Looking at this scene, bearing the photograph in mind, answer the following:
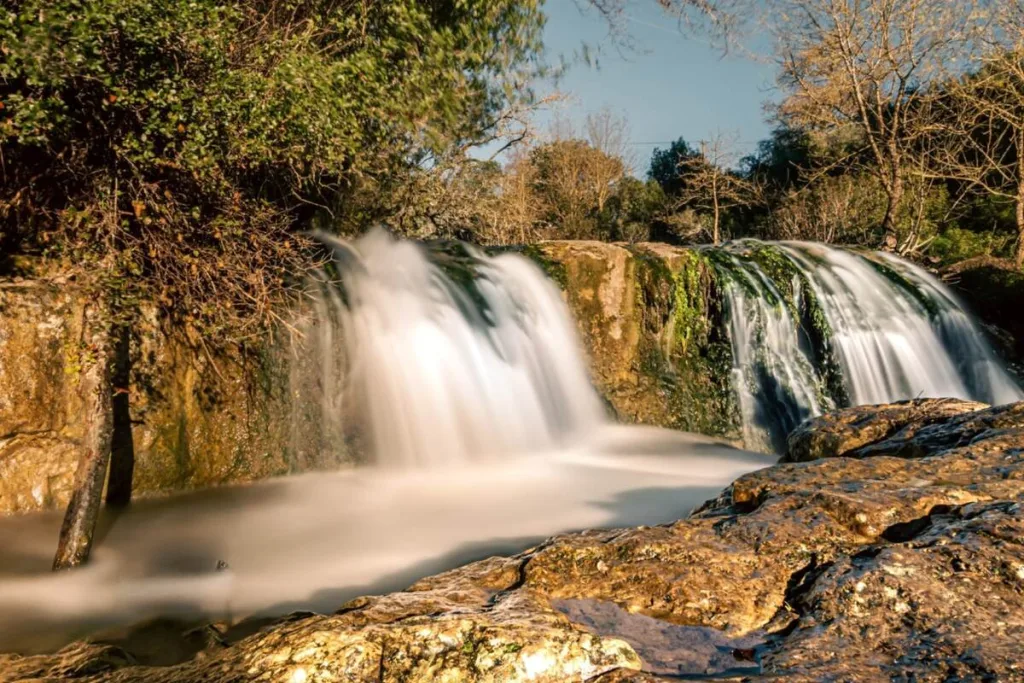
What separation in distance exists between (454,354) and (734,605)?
598 cm

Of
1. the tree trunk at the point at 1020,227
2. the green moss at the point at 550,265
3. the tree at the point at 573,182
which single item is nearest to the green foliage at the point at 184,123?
the green moss at the point at 550,265

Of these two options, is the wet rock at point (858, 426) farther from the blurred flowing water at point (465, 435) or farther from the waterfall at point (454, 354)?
the waterfall at point (454, 354)

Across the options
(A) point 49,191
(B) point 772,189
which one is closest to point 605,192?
(B) point 772,189

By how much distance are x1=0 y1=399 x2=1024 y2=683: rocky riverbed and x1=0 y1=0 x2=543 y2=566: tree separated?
Result: 3.00 m

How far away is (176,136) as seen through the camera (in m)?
5.29

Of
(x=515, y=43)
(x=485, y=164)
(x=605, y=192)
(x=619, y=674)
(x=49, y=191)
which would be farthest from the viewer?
(x=605, y=192)

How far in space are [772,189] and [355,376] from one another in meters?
22.5

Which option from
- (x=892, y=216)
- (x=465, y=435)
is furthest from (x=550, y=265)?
(x=892, y=216)

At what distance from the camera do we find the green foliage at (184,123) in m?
4.38

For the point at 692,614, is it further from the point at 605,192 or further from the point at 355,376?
the point at 605,192

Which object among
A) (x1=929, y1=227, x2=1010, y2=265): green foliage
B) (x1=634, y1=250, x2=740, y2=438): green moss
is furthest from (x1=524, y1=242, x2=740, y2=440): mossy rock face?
(x1=929, y1=227, x2=1010, y2=265): green foliage

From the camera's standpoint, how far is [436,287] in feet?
27.8

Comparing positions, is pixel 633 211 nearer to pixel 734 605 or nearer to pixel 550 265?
pixel 550 265

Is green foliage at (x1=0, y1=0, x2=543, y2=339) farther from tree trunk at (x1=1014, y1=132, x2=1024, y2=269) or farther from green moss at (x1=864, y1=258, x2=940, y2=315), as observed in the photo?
tree trunk at (x1=1014, y1=132, x2=1024, y2=269)
